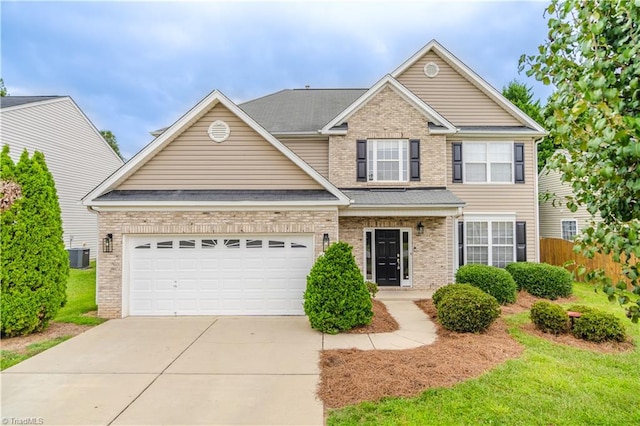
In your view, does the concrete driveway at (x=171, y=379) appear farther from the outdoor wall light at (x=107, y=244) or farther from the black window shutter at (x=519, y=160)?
the black window shutter at (x=519, y=160)

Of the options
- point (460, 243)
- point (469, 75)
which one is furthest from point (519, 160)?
point (460, 243)

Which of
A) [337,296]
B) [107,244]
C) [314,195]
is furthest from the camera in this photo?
[314,195]

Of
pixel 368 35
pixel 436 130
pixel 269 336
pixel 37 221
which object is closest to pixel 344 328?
pixel 269 336

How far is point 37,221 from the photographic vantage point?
7.83 metres

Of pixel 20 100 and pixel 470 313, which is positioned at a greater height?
pixel 20 100

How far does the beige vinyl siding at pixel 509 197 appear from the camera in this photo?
530 inches

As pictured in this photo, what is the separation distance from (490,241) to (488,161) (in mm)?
3116

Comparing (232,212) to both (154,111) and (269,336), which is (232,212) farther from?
(154,111)

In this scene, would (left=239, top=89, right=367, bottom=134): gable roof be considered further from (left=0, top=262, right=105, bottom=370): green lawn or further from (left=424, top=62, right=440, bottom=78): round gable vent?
(left=0, top=262, right=105, bottom=370): green lawn

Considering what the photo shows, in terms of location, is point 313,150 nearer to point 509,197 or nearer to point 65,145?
point 509,197

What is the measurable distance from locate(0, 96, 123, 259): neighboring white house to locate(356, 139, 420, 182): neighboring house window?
43.9 ft

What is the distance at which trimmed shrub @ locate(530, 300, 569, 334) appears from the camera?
25.3 feet

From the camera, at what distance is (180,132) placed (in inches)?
383

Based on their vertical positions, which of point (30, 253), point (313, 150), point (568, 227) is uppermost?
point (313, 150)
